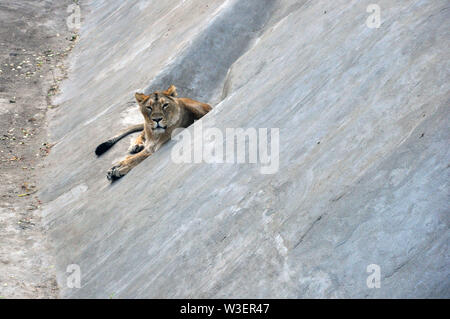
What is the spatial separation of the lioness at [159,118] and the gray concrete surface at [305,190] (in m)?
0.31

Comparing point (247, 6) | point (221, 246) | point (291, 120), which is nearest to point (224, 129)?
point (291, 120)

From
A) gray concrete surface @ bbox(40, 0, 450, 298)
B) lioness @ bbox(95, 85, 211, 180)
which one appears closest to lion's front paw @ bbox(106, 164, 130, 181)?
lioness @ bbox(95, 85, 211, 180)

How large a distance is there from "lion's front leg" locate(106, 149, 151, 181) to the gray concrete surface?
0.26 metres

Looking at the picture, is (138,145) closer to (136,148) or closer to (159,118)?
(136,148)

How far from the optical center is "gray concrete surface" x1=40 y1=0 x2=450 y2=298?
621cm

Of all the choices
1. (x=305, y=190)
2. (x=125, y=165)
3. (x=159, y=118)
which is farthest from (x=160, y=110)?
(x=305, y=190)

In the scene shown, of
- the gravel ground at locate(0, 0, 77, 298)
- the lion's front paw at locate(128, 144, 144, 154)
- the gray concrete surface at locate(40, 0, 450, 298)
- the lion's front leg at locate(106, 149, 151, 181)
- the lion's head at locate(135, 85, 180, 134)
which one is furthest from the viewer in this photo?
the lion's front paw at locate(128, 144, 144, 154)

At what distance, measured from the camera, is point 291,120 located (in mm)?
8398

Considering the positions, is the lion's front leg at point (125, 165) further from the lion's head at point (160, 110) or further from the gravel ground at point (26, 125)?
the gravel ground at point (26, 125)

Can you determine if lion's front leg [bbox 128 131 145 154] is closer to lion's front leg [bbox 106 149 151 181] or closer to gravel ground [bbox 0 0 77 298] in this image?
lion's front leg [bbox 106 149 151 181]

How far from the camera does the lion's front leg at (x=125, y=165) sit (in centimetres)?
1059

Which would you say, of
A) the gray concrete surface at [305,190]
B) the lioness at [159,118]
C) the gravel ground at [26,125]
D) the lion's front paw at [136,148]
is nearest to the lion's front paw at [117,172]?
the lioness at [159,118]

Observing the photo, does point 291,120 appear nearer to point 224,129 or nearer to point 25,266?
point 224,129
